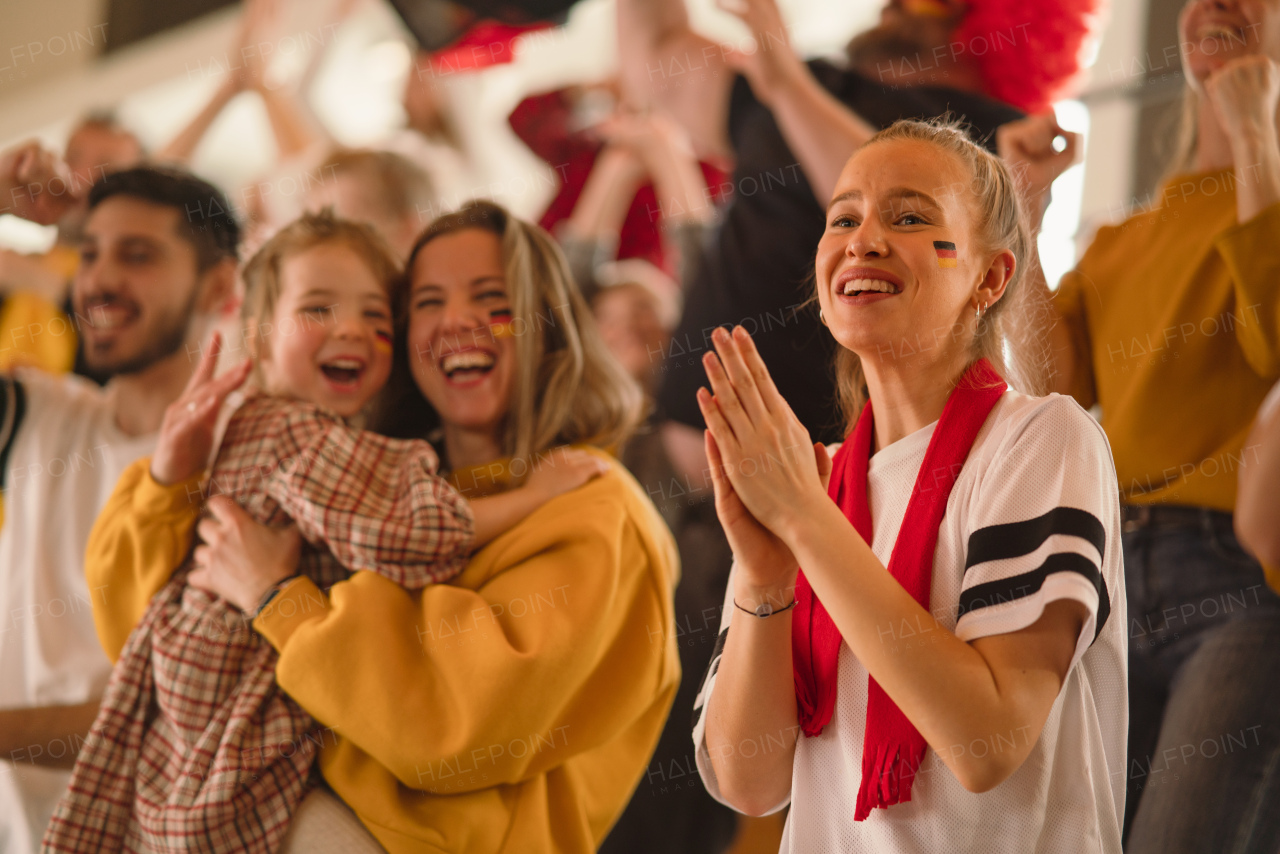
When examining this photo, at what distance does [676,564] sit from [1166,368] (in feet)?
2.50

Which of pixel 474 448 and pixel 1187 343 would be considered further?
pixel 474 448

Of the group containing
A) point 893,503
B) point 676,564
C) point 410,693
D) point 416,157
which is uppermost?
point 416,157

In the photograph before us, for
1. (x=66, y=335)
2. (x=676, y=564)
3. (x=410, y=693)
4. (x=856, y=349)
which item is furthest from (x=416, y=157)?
(x=856, y=349)

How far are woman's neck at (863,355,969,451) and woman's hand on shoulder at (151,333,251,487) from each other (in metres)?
0.95

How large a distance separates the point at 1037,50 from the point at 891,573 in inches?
46.0

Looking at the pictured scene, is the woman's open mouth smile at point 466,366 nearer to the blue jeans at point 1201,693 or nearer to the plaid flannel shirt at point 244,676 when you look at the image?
the plaid flannel shirt at point 244,676

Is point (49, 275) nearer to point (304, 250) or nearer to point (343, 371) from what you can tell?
point (304, 250)

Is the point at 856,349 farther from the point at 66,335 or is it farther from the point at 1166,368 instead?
the point at 66,335

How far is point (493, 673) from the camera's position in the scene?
1.32 m

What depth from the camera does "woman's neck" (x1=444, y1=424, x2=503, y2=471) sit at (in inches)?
62.6

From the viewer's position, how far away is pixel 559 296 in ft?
5.28

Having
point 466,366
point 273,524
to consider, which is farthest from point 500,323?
point 273,524

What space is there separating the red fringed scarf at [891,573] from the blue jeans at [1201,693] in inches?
21.2

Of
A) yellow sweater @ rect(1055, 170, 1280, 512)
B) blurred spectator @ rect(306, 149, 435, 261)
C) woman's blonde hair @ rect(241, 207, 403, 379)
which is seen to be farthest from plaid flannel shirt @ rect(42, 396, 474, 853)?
yellow sweater @ rect(1055, 170, 1280, 512)
